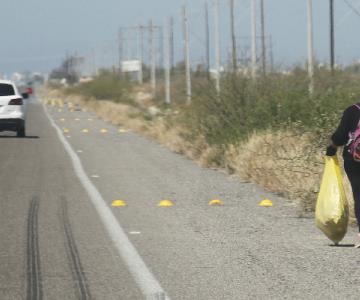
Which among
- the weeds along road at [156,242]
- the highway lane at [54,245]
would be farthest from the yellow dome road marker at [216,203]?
the highway lane at [54,245]

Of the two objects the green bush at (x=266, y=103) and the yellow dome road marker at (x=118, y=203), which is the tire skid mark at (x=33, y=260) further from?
the green bush at (x=266, y=103)

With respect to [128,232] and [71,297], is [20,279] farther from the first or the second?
[128,232]

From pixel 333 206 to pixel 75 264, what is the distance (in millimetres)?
2655

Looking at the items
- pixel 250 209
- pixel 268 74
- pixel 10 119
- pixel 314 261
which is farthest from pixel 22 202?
pixel 10 119

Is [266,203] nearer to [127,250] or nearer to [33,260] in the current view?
[127,250]

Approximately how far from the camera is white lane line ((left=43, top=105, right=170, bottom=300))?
354 inches

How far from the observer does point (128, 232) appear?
1262cm

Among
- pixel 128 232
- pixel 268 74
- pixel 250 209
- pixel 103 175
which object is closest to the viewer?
pixel 128 232

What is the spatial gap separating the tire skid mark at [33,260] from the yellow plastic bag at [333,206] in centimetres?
276

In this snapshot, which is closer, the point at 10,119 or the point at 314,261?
the point at 314,261

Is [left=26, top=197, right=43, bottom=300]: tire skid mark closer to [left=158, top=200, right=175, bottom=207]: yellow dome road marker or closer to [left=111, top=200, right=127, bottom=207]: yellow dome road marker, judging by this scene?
[left=111, top=200, right=127, bottom=207]: yellow dome road marker

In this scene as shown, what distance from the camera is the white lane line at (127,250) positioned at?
899 centimetres

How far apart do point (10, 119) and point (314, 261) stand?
23868 millimetres

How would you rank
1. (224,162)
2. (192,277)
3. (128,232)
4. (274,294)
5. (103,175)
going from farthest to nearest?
(224,162) < (103,175) < (128,232) < (192,277) < (274,294)
